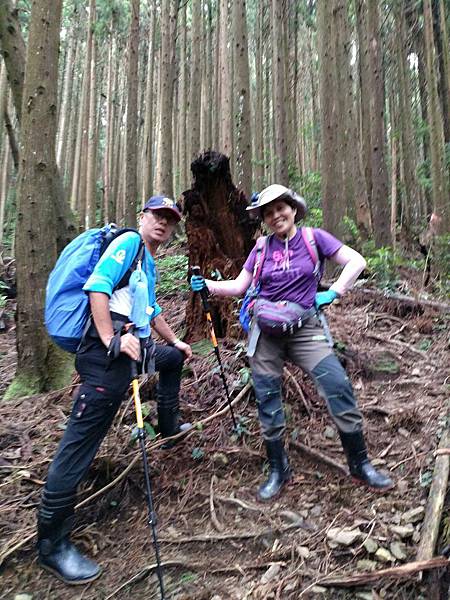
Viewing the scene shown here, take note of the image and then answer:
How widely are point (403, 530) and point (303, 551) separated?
2.02 feet

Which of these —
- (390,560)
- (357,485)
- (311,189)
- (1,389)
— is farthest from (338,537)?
(311,189)

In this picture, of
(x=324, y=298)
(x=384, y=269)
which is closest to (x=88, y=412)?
(x=324, y=298)

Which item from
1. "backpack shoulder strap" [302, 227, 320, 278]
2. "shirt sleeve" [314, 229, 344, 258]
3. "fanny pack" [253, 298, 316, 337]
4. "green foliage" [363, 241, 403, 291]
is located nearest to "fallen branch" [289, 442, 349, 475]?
"fanny pack" [253, 298, 316, 337]

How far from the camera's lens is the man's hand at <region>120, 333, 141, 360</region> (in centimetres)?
280

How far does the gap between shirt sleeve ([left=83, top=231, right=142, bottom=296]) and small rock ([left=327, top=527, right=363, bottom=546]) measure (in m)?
2.02

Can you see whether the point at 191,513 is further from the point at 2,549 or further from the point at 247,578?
the point at 2,549

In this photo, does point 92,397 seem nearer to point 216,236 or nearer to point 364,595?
point 364,595

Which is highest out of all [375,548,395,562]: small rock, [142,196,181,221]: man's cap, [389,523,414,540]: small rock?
[142,196,181,221]: man's cap

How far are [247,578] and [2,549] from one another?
155cm

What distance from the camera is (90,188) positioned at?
15.4 metres

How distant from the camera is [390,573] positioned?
8.05ft

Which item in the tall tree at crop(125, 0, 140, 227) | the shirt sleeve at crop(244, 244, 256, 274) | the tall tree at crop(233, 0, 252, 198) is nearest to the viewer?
the shirt sleeve at crop(244, 244, 256, 274)

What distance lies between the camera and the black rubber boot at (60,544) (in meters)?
2.75

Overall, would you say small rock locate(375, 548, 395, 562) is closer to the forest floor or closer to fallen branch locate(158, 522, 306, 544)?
the forest floor
